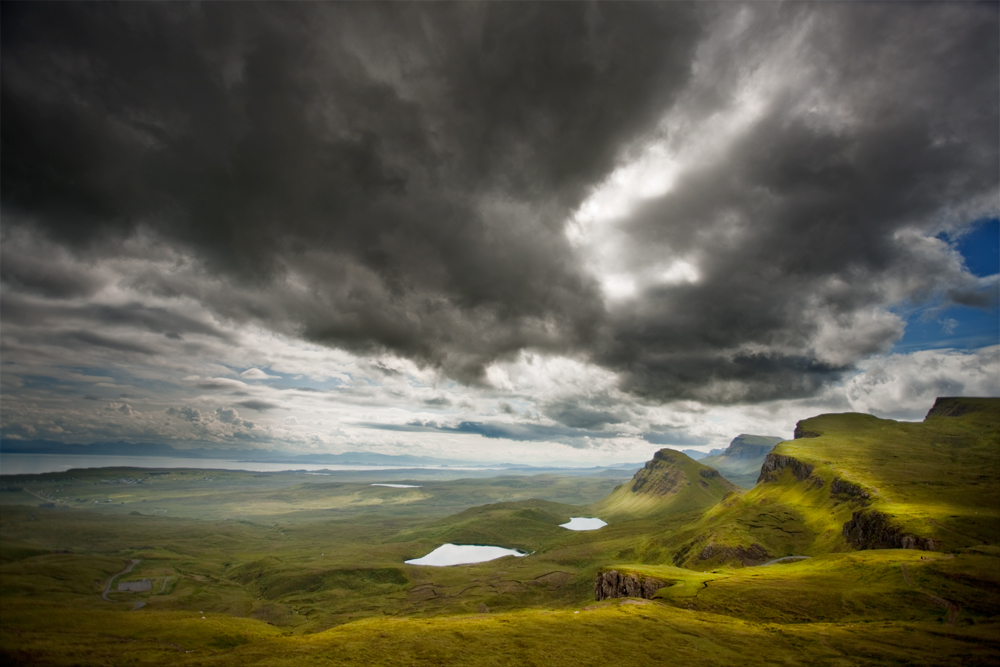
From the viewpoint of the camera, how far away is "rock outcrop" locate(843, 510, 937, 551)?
454 feet

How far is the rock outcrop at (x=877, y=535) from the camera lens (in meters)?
138

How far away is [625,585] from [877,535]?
100642mm

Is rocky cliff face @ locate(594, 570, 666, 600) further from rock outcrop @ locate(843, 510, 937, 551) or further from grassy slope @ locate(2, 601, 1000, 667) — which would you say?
rock outcrop @ locate(843, 510, 937, 551)

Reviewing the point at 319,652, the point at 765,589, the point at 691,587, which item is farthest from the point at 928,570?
the point at 319,652

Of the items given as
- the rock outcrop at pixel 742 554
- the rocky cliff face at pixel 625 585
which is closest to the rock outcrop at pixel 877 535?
the rock outcrop at pixel 742 554

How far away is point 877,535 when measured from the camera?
155375 millimetres

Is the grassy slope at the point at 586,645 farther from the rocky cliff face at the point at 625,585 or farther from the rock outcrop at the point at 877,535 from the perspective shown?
the rock outcrop at the point at 877,535

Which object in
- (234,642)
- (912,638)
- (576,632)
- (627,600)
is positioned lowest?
(234,642)

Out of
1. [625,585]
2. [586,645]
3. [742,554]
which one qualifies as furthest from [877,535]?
[586,645]

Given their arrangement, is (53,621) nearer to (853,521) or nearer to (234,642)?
(234,642)

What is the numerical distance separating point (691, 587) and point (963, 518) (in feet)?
366

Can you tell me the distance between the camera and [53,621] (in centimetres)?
14738

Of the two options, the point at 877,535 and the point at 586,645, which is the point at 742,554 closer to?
the point at 877,535

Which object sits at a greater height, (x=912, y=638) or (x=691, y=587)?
(x=912, y=638)
